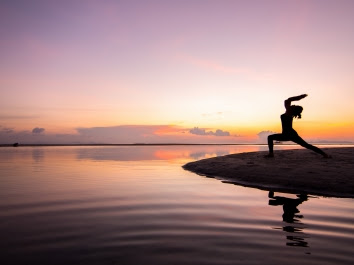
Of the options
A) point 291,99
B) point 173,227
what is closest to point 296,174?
point 291,99

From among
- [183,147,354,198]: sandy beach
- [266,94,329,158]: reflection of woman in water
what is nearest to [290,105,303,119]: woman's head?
[266,94,329,158]: reflection of woman in water

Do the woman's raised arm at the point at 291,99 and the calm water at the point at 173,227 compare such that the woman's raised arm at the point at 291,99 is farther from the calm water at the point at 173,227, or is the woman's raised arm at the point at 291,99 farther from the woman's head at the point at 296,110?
the calm water at the point at 173,227

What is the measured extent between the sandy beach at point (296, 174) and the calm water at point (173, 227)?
1.50 meters

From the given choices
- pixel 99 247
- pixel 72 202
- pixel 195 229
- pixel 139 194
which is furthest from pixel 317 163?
pixel 99 247

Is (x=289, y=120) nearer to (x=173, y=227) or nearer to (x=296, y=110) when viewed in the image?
(x=296, y=110)

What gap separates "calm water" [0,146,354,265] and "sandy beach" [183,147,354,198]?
1500 millimetres

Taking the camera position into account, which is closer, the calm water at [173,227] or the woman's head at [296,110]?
the calm water at [173,227]

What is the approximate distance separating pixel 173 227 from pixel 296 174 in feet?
27.7

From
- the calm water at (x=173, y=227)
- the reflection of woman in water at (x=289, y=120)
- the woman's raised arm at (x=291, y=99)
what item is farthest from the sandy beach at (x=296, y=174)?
the woman's raised arm at (x=291, y=99)

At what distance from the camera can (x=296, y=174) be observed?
1285 centimetres

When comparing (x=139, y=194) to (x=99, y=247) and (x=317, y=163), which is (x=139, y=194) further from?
(x=317, y=163)

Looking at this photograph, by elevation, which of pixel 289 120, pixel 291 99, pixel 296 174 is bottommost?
pixel 296 174

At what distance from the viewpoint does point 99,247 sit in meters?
4.96

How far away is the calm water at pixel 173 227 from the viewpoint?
4598mm
